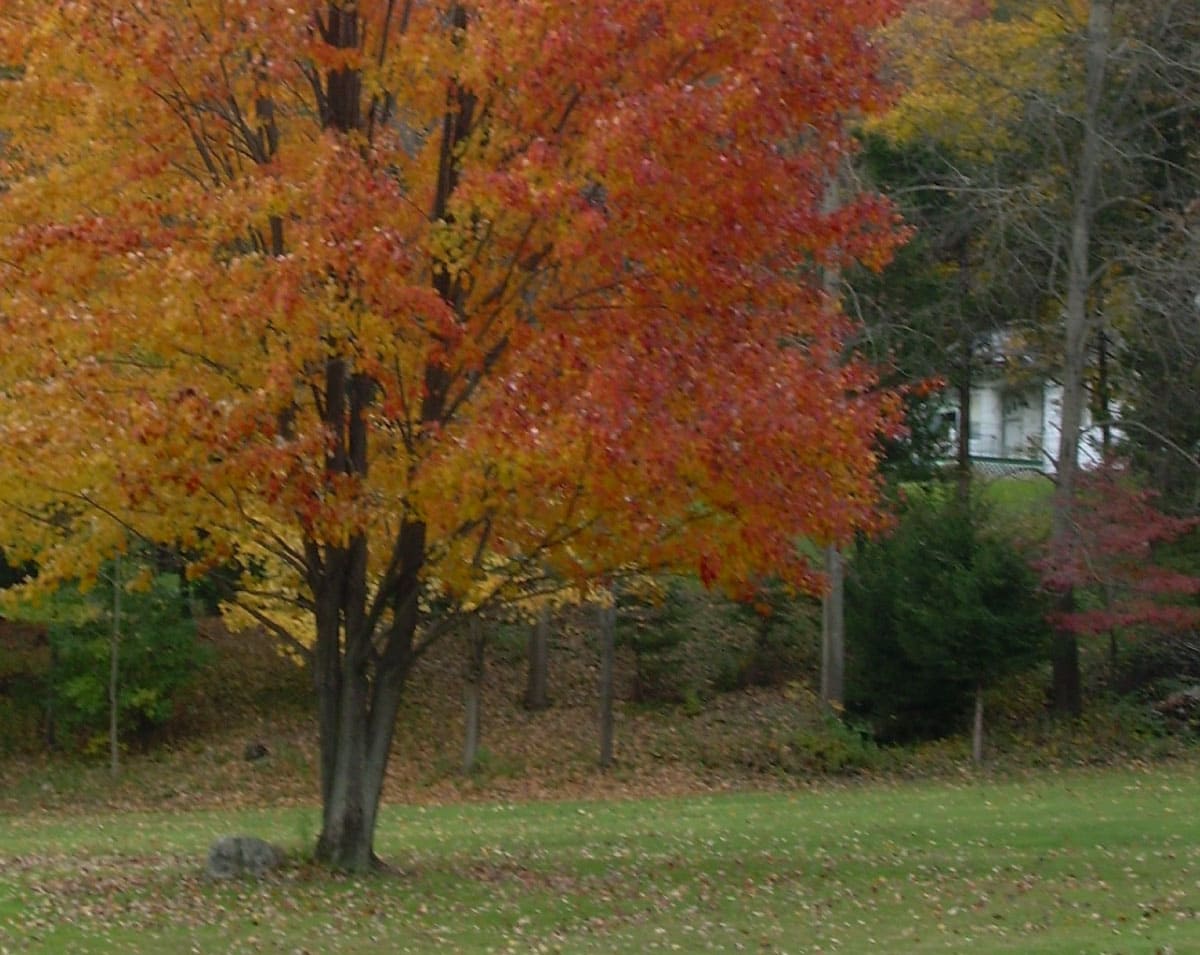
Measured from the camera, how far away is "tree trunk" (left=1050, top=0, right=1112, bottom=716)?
26781 millimetres

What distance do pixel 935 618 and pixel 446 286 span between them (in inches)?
653

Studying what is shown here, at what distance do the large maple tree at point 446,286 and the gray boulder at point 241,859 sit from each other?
8.30ft

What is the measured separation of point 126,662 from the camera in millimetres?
28641

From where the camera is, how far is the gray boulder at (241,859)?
1213 centimetres

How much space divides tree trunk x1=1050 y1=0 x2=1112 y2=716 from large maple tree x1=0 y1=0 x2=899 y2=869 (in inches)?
650

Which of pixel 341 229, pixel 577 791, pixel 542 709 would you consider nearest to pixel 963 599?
pixel 577 791

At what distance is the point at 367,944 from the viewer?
9719mm

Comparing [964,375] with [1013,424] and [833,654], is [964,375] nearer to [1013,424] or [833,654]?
[833,654]

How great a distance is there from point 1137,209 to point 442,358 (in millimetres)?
23057

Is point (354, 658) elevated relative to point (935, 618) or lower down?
lower down

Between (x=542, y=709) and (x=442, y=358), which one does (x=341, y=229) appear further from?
(x=542, y=709)

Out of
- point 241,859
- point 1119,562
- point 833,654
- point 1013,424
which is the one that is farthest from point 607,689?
point 1013,424

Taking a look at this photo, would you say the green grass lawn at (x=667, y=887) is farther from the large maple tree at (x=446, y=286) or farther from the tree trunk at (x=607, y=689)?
the tree trunk at (x=607, y=689)

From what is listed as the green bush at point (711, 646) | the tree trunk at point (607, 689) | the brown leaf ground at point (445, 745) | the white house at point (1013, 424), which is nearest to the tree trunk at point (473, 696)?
the brown leaf ground at point (445, 745)
